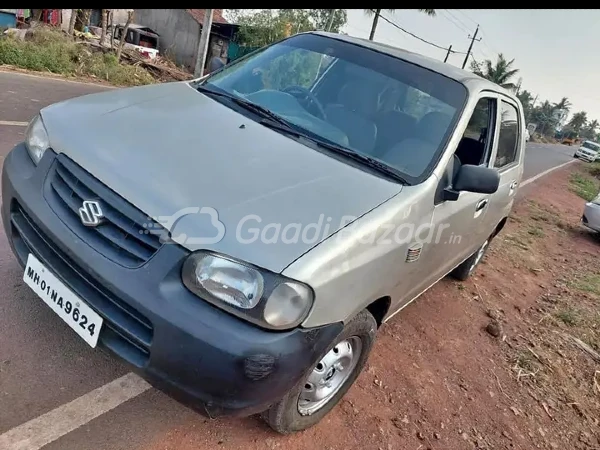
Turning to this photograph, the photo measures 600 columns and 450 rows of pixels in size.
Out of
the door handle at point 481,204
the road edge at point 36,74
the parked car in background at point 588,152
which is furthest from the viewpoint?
the parked car in background at point 588,152

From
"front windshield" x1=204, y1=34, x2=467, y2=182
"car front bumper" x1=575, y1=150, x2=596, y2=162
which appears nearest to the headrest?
"front windshield" x1=204, y1=34, x2=467, y2=182

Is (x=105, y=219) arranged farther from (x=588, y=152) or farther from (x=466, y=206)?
(x=588, y=152)

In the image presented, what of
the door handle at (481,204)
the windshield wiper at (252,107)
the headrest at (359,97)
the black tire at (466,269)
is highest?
the headrest at (359,97)

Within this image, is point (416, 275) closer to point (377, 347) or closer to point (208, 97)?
point (377, 347)

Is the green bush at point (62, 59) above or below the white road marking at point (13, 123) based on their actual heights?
below

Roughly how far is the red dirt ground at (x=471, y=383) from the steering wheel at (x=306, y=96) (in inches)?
61.4

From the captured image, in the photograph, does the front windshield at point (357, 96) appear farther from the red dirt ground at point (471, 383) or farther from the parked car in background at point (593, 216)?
the parked car in background at point (593, 216)

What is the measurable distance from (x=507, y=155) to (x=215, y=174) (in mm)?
2902

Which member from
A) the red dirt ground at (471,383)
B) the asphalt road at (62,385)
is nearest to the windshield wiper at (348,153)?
the red dirt ground at (471,383)

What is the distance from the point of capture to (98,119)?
2307mm

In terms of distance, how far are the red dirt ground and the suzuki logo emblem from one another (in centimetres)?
96

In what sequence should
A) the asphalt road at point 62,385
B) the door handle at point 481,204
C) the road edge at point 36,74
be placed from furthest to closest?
1. the road edge at point 36,74
2. the door handle at point 481,204
3. the asphalt road at point 62,385

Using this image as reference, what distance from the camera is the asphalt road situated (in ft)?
6.47

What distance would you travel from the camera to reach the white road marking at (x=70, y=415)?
1.84 m
